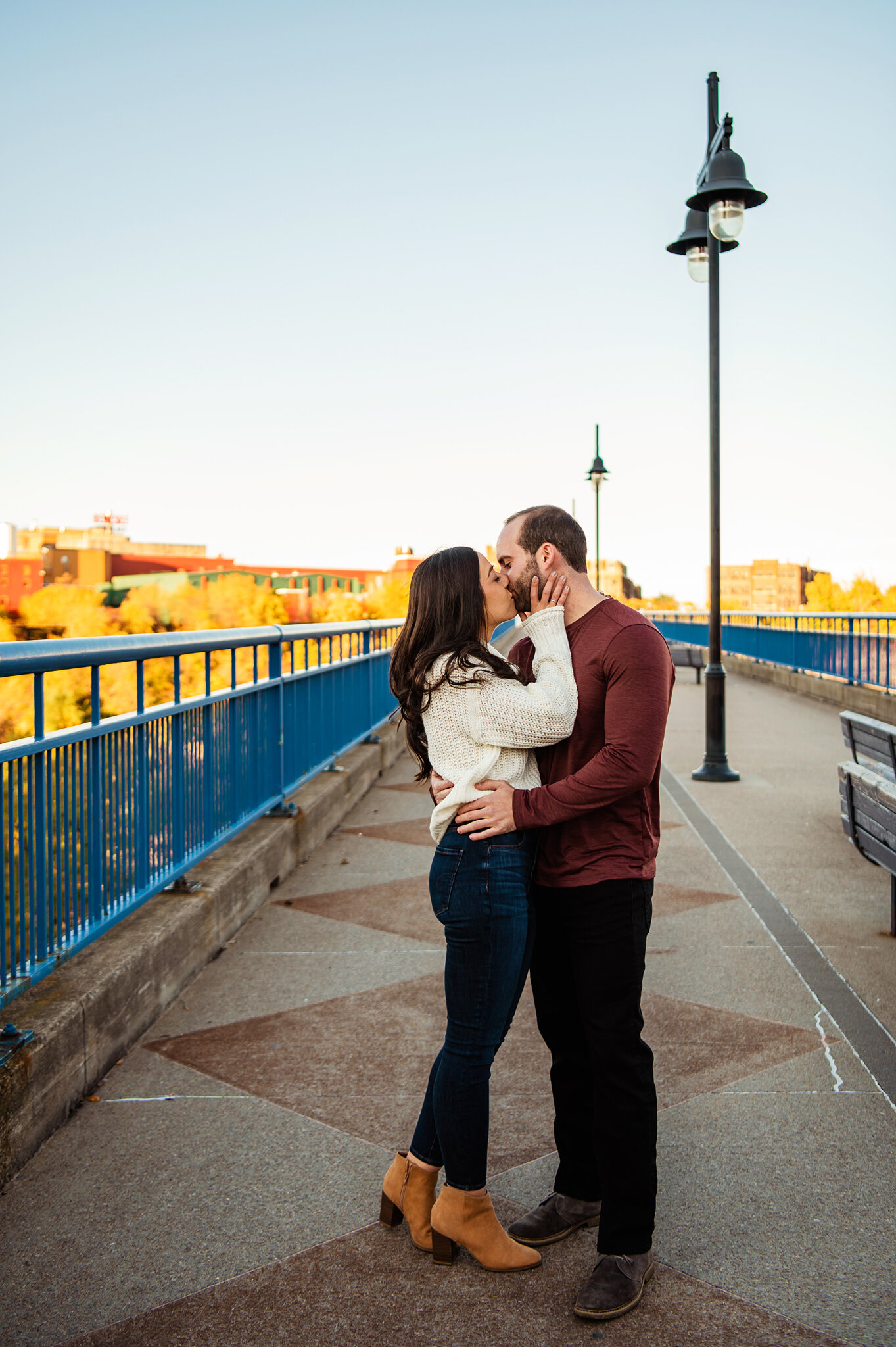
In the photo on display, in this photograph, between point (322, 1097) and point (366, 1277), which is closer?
point (366, 1277)

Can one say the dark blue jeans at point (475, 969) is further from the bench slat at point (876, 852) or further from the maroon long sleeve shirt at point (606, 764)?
the bench slat at point (876, 852)

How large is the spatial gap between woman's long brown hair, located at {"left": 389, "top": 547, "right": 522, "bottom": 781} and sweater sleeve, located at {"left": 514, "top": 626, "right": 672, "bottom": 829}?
0.80 feet

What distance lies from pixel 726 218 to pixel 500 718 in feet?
25.1

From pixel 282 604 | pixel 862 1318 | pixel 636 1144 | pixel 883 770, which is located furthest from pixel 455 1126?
pixel 282 604

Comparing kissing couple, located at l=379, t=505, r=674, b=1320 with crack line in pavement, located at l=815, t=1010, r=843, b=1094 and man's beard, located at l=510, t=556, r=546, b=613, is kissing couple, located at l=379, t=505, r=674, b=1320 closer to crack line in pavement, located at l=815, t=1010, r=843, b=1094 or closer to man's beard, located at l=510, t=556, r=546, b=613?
man's beard, located at l=510, t=556, r=546, b=613

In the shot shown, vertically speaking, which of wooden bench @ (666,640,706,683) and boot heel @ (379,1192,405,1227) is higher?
wooden bench @ (666,640,706,683)

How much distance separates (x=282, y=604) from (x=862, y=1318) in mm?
156594

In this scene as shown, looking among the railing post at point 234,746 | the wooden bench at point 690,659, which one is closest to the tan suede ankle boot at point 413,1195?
the railing post at point 234,746

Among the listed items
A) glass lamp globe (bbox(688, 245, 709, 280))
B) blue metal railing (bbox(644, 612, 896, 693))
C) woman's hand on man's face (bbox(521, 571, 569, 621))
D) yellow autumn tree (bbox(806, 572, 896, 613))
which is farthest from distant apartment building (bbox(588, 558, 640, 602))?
woman's hand on man's face (bbox(521, 571, 569, 621))

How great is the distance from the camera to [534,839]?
2.51m

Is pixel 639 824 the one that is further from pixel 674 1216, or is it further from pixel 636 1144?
pixel 674 1216

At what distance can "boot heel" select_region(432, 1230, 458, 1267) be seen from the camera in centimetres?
250

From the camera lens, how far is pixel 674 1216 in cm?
271

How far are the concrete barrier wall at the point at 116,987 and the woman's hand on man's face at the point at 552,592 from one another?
186cm
